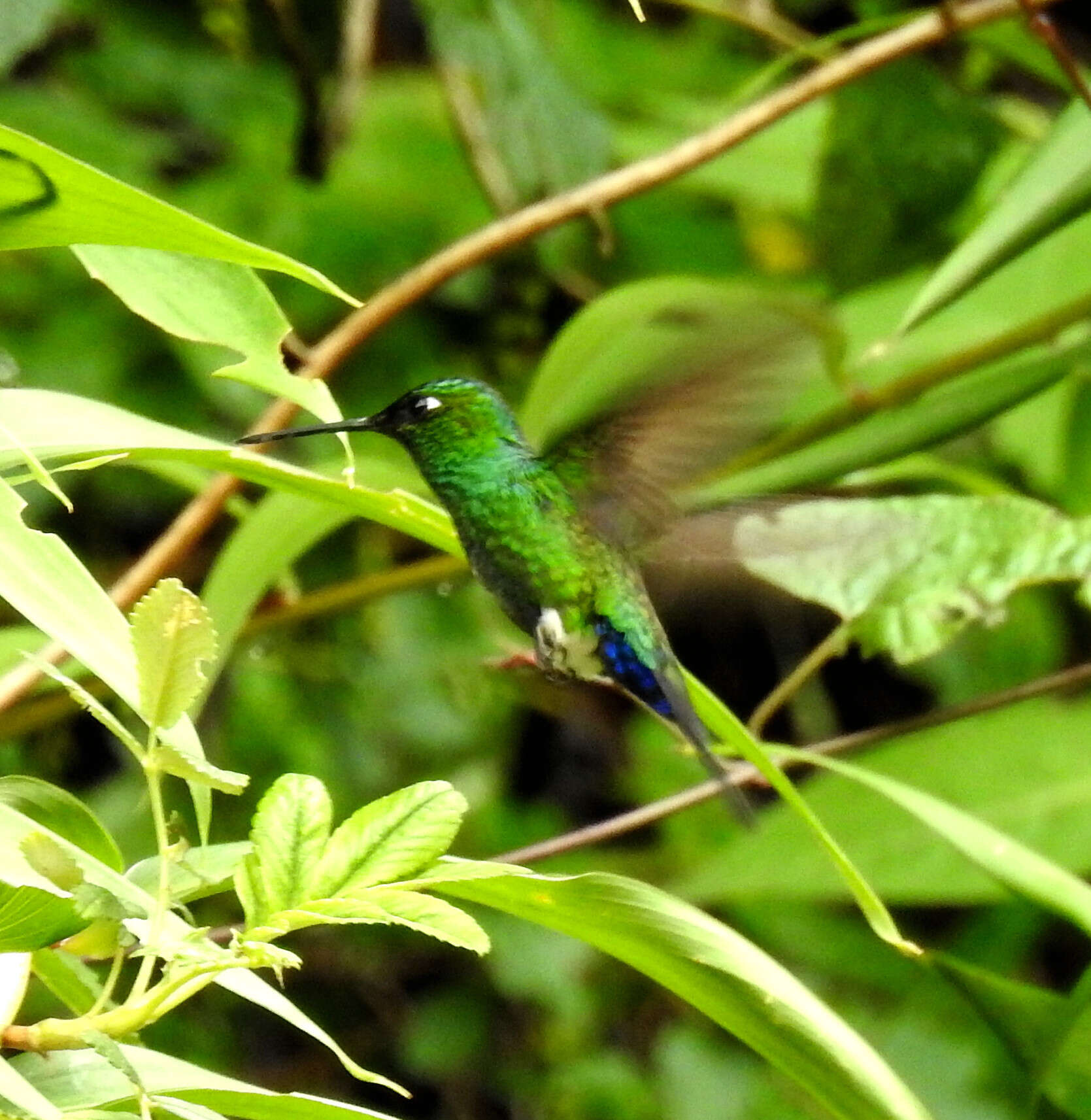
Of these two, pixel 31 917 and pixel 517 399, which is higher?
pixel 31 917

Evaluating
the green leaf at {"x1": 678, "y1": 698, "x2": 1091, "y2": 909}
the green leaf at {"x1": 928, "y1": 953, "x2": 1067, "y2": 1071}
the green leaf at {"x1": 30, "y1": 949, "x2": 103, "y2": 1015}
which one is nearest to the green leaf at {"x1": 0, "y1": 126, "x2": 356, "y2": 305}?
the green leaf at {"x1": 30, "y1": 949, "x2": 103, "y2": 1015}

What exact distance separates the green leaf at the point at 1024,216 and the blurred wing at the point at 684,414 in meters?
0.14

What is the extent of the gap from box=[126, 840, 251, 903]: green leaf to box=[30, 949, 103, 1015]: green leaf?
7 cm

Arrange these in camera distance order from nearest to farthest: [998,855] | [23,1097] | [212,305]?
[23,1097] < [212,305] < [998,855]

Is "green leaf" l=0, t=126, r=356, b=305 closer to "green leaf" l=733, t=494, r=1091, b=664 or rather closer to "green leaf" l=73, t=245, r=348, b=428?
"green leaf" l=73, t=245, r=348, b=428

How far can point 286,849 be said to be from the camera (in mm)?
564

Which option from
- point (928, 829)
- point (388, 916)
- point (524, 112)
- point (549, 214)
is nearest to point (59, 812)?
point (388, 916)

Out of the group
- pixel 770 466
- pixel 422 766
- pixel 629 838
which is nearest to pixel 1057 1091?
pixel 770 466

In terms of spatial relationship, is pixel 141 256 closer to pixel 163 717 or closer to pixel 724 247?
pixel 163 717

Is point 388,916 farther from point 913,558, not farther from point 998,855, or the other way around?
point 913,558

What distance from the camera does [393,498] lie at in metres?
0.82

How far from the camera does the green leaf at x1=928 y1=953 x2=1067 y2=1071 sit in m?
1.08

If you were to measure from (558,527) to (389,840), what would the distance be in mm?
717

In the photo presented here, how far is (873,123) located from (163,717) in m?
1.47
